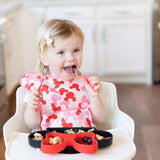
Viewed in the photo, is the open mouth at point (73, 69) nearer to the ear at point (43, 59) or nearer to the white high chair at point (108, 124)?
the ear at point (43, 59)

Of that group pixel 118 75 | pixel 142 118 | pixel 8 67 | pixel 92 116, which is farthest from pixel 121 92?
pixel 92 116

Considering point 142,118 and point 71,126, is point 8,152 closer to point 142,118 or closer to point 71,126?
point 71,126

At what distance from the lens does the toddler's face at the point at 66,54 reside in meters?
1.18

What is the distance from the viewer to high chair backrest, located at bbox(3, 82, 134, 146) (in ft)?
3.98

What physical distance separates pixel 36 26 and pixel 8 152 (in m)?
2.97

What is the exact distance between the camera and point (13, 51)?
3.57 m

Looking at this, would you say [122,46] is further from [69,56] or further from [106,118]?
[69,56]

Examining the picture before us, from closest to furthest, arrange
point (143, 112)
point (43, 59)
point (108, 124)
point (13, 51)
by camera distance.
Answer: point (43, 59), point (108, 124), point (143, 112), point (13, 51)

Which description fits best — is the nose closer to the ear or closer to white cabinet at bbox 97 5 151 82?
the ear

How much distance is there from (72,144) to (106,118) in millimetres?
385

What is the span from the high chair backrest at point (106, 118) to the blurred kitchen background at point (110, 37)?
2.21m

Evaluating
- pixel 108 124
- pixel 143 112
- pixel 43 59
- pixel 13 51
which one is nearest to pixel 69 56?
pixel 43 59

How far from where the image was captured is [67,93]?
130 centimetres

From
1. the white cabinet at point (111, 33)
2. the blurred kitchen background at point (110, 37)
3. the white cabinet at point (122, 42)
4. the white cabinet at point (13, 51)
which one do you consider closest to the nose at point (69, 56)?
the white cabinet at point (13, 51)
